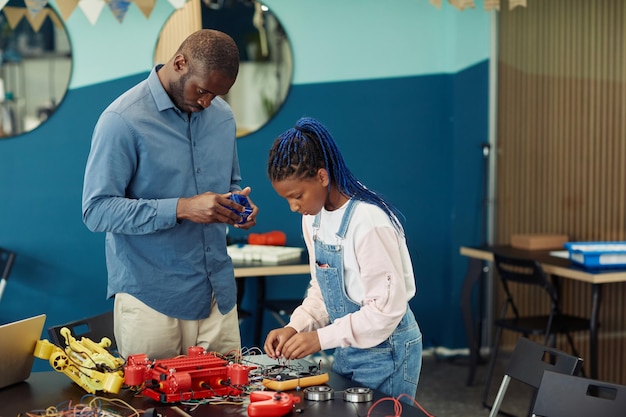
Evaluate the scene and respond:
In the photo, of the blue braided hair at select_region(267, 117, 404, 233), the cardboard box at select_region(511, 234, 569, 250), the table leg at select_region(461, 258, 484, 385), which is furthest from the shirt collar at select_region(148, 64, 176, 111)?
the cardboard box at select_region(511, 234, 569, 250)

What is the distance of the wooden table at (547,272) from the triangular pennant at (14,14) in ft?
9.93

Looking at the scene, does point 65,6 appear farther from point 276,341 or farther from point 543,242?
point 543,242

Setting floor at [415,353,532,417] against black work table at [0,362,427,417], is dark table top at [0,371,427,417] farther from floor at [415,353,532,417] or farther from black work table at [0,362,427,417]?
floor at [415,353,532,417]

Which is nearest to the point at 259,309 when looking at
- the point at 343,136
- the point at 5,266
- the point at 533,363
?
the point at 343,136

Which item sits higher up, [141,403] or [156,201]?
[156,201]

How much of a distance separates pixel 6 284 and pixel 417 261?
8.59 feet

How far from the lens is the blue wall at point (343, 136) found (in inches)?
199

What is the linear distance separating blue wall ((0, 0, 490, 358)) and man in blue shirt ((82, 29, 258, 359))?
2.56 meters

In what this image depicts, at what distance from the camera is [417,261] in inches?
225

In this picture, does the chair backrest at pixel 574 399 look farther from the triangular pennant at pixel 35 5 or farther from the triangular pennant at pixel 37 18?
the triangular pennant at pixel 37 18

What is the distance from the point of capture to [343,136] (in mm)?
5613

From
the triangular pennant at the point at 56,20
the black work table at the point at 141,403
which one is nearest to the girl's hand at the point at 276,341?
the black work table at the point at 141,403

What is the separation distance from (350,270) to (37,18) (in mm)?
3408

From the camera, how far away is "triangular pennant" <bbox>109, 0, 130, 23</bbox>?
4773 mm
